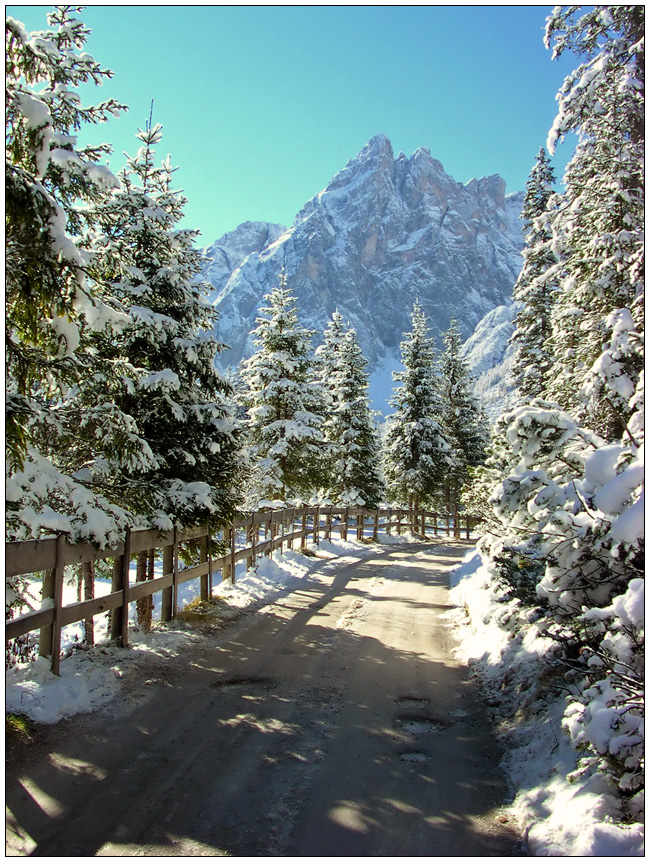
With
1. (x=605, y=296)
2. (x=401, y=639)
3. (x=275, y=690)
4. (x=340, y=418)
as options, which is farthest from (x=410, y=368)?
(x=275, y=690)

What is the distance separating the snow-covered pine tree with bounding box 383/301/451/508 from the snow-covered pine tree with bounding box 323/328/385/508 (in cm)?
347

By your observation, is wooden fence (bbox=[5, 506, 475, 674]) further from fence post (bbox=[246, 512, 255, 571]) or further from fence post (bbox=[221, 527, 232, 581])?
fence post (bbox=[246, 512, 255, 571])

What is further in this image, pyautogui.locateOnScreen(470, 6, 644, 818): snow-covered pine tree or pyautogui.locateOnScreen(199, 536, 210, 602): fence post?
pyautogui.locateOnScreen(199, 536, 210, 602): fence post

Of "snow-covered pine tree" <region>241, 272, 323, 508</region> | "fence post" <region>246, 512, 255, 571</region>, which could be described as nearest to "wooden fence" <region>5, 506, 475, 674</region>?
"fence post" <region>246, 512, 255, 571</region>

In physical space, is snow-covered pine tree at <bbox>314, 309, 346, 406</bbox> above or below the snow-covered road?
above

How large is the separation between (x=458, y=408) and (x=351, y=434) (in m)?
14.5

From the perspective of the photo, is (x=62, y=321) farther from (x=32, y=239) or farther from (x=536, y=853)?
(x=536, y=853)

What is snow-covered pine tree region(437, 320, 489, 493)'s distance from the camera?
1535 inches

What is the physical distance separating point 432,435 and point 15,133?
94.4ft

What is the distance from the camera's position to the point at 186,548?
10.4m

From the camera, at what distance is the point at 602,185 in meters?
9.67

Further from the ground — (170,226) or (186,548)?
(170,226)

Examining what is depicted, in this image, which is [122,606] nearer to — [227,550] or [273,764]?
[273,764]

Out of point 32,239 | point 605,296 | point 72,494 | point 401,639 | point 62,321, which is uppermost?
point 605,296
